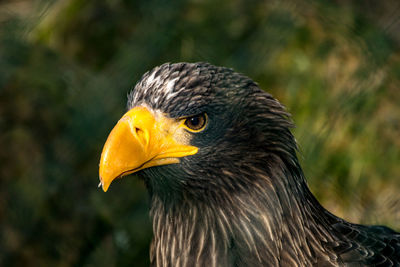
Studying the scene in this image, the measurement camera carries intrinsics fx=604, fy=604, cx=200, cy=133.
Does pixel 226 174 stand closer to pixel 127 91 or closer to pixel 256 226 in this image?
pixel 256 226

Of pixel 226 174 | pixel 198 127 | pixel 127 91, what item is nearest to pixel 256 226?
pixel 226 174

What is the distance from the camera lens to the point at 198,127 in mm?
2174

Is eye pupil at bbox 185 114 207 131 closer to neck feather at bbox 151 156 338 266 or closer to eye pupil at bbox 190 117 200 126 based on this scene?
eye pupil at bbox 190 117 200 126

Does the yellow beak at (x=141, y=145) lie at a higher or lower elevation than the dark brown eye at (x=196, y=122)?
lower

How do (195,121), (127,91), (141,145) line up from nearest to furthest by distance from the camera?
(141,145), (195,121), (127,91)

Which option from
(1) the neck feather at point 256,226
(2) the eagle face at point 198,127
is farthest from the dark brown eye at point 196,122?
(1) the neck feather at point 256,226

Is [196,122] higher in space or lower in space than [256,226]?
higher

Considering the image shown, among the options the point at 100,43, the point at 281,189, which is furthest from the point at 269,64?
the point at 281,189

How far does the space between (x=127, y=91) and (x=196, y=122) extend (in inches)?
63.8

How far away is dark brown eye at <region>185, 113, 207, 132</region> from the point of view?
2162 mm

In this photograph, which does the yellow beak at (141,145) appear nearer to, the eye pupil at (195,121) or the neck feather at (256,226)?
the eye pupil at (195,121)

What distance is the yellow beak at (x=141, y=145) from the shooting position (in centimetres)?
201

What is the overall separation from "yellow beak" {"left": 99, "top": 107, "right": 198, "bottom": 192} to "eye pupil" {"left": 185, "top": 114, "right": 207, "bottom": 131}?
3 cm

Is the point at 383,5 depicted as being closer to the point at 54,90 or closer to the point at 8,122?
the point at 54,90
